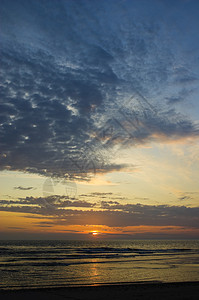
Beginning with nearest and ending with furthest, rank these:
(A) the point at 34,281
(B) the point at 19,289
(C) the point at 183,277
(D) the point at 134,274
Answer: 1. (B) the point at 19,289
2. (A) the point at 34,281
3. (C) the point at 183,277
4. (D) the point at 134,274

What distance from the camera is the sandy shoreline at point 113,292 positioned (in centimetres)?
2044

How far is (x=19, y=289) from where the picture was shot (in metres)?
23.4

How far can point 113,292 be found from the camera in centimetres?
2205

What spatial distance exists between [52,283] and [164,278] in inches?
484

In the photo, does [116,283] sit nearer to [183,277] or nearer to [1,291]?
[183,277]

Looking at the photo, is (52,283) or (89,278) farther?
(89,278)

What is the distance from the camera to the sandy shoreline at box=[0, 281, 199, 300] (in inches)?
805

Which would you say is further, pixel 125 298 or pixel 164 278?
pixel 164 278

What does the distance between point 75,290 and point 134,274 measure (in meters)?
11.7

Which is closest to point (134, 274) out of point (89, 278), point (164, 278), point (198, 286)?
point (164, 278)

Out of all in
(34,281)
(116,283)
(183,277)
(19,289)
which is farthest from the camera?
(183,277)

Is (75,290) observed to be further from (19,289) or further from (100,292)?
(19,289)

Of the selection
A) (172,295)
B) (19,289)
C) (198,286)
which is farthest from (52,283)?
(198,286)

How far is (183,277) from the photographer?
98.1ft
